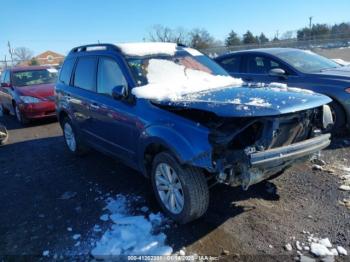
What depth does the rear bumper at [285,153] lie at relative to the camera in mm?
3008

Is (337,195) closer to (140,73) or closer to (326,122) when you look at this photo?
(326,122)

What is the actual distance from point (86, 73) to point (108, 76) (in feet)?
2.76

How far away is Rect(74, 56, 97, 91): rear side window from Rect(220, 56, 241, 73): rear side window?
3.59 m

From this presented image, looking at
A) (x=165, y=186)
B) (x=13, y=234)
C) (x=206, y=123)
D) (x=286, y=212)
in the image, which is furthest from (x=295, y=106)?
(x=13, y=234)

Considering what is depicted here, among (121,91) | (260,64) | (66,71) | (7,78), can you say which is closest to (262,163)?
(121,91)

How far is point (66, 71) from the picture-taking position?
20.1 ft

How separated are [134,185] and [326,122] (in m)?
2.62

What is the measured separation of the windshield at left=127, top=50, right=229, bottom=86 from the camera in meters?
4.17

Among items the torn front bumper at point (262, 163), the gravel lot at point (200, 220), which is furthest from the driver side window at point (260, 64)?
the torn front bumper at point (262, 163)

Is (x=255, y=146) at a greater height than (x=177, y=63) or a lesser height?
lesser

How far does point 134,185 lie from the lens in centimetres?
473

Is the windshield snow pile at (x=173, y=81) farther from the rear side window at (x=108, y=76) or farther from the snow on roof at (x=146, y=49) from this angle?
the rear side window at (x=108, y=76)

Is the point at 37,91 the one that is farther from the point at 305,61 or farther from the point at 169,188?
the point at 169,188

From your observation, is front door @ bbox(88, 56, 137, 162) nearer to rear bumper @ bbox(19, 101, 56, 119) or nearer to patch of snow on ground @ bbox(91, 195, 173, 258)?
patch of snow on ground @ bbox(91, 195, 173, 258)
